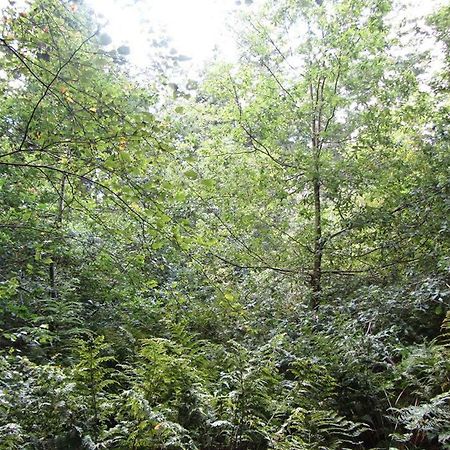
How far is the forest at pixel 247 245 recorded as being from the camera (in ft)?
9.11

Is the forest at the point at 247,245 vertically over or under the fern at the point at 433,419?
over

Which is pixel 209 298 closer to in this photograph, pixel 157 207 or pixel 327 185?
pixel 327 185

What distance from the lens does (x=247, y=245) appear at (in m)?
6.29

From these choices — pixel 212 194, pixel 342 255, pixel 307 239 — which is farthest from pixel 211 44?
pixel 342 255

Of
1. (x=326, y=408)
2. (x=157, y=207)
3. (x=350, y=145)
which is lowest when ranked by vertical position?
(x=326, y=408)

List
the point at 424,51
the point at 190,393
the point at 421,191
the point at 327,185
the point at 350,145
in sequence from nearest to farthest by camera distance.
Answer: the point at 190,393, the point at 421,191, the point at 327,185, the point at 350,145, the point at 424,51

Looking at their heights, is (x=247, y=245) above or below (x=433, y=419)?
above

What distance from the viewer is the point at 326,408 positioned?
11.1 feet

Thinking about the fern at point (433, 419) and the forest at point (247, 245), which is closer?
the fern at point (433, 419)

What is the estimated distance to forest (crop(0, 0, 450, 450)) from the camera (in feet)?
9.11

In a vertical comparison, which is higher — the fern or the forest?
the forest

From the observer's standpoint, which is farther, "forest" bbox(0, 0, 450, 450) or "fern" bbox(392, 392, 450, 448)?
"forest" bbox(0, 0, 450, 450)

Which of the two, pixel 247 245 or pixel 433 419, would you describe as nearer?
pixel 433 419

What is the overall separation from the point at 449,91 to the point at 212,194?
11.6 feet
